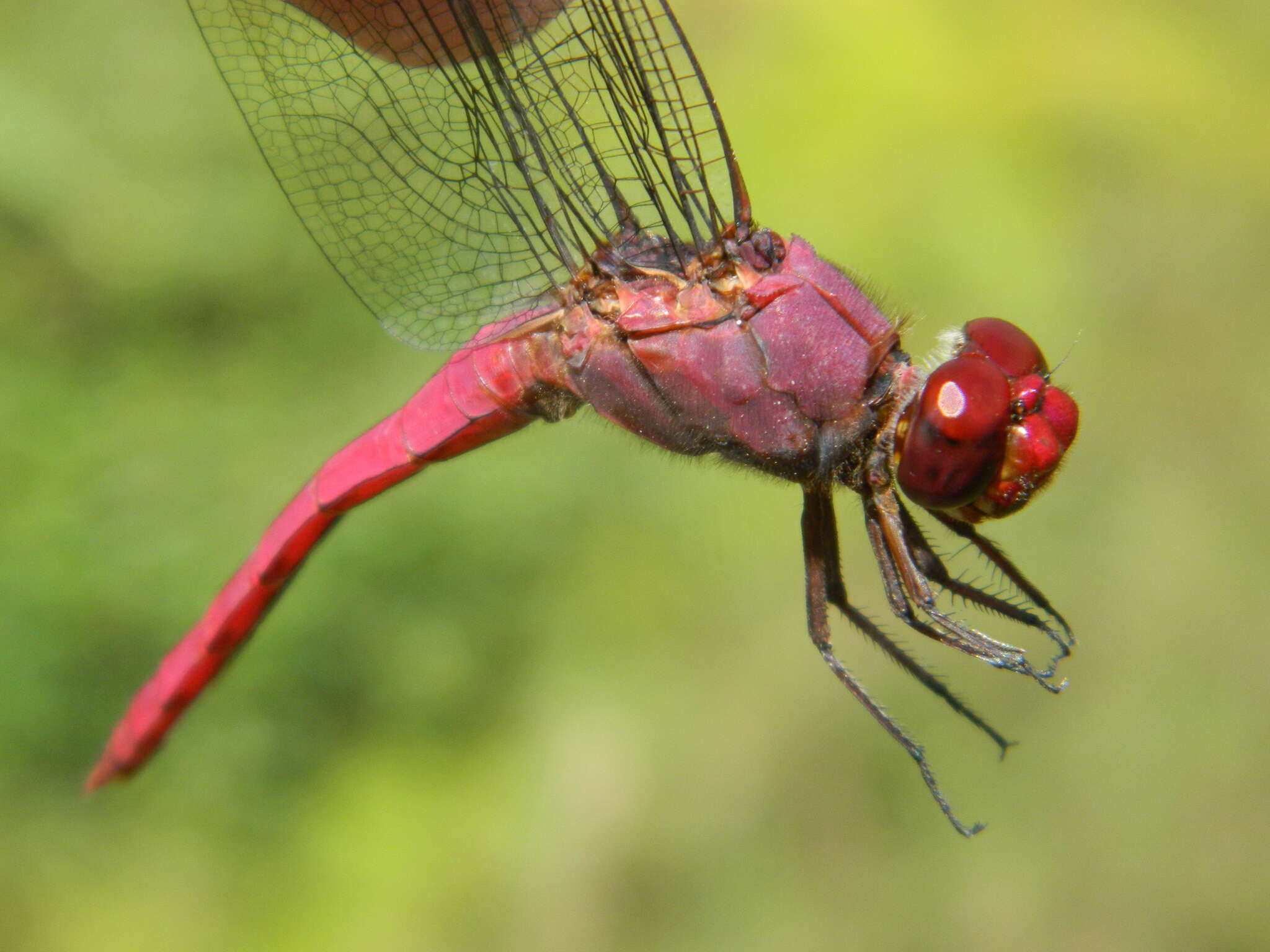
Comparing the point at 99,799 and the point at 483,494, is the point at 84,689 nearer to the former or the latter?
the point at 99,799

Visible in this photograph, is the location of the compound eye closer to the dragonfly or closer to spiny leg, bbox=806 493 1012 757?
the dragonfly

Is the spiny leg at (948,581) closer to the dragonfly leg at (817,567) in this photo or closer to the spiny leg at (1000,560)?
the spiny leg at (1000,560)

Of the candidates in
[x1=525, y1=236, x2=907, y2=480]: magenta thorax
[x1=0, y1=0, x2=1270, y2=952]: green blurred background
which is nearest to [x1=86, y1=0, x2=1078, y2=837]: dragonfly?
[x1=525, y1=236, x2=907, y2=480]: magenta thorax

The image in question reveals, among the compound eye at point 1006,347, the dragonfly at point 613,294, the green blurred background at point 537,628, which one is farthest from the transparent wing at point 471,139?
the green blurred background at point 537,628

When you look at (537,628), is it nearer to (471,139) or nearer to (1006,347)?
(471,139)

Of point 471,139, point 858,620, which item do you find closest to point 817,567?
point 858,620
